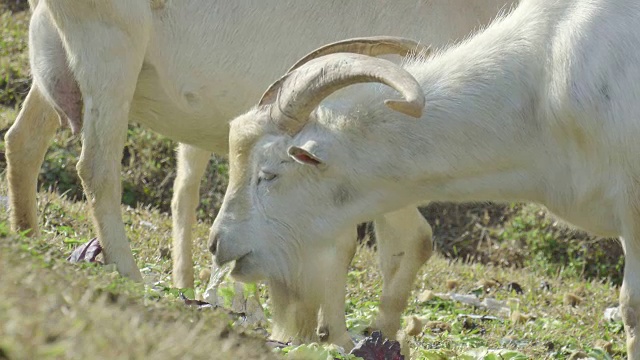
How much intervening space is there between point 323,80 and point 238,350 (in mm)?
1416

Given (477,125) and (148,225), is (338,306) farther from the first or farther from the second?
(148,225)

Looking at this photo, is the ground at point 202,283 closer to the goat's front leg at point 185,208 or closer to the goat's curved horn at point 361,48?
the goat's front leg at point 185,208

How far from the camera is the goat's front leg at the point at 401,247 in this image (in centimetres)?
588

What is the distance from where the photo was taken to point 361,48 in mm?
4711

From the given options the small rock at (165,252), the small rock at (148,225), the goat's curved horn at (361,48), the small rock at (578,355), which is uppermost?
the goat's curved horn at (361,48)

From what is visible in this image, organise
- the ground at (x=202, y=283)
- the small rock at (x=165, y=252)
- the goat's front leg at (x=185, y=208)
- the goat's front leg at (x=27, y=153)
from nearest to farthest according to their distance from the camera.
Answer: the ground at (x=202, y=283)
the goat's front leg at (x=27, y=153)
the goat's front leg at (x=185, y=208)
the small rock at (x=165, y=252)

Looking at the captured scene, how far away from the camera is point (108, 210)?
5.32 meters

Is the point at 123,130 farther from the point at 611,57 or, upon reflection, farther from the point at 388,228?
the point at 611,57

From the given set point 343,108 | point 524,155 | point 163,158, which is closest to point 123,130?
point 343,108

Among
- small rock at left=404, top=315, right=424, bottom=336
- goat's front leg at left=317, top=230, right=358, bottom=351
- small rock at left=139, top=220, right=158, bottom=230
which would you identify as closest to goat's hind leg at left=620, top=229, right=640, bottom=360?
goat's front leg at left=317, top=230, right=358, bottom=351

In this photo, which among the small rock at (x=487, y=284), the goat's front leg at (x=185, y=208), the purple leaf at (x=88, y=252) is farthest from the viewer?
the small rock at (x=487, y=284)

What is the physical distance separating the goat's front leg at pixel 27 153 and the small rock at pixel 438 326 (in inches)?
80.9

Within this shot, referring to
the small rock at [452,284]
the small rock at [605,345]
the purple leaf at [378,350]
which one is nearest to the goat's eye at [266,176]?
the purple leaf at [378,350]

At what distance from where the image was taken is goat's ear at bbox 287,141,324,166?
4.43 metres
